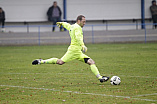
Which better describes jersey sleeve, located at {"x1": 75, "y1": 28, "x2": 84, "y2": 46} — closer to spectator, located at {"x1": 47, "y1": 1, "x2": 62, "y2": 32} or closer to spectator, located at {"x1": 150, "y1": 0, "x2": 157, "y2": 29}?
spectator, located at {"x1": 47, "y1": 1, "x2": 62, "y2": 32}

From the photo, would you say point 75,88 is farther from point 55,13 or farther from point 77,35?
point 55,13

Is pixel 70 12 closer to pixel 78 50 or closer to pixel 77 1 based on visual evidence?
pixel 77 1

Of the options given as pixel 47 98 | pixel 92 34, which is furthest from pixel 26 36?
pixel 47 98

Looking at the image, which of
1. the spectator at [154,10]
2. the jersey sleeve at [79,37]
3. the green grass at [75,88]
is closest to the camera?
the green grass at [75,88]

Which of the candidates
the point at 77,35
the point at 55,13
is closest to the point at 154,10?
the point at 55,13

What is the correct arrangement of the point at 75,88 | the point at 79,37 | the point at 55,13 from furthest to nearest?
the point at 55,13 → the point at 79,37 → the point at 75,88

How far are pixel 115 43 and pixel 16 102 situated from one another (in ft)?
81.4

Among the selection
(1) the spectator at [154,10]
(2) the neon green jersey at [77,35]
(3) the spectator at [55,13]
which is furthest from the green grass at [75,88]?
(1) the spectator at [154,10]

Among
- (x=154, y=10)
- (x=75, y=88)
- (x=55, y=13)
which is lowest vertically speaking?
(x=75, y=88)

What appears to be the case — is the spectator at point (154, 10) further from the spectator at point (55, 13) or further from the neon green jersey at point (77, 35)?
the neon green jersey at point (77, 35)

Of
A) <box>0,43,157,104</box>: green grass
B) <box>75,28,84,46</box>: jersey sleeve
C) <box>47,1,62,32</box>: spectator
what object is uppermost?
<box>47,1,62,32</box>: spectator

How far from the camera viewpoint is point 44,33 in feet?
107

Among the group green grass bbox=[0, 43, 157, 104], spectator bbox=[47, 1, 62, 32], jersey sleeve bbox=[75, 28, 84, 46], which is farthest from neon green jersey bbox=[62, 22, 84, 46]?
spectator bbox=[47, 1, 62, 32]

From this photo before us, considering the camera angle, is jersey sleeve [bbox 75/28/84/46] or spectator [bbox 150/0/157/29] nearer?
jersey sleeve [bbox 75/28/84/46]
